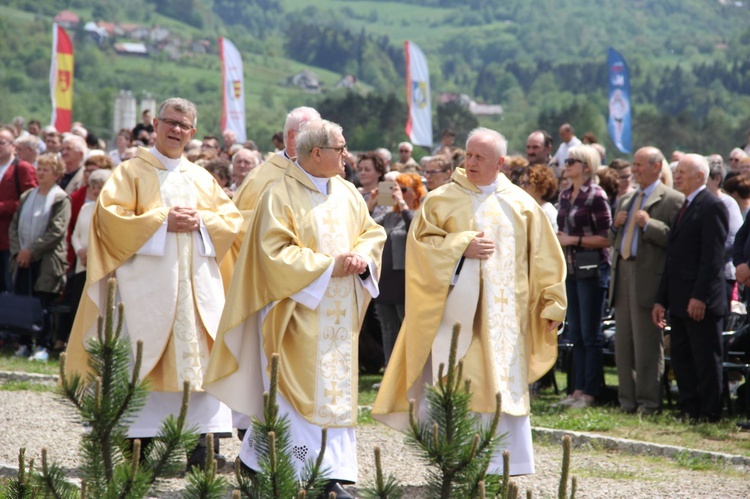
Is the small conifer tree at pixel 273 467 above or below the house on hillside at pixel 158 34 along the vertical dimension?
below

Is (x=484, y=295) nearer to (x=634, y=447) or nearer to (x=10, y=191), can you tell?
(x=634, y=447)

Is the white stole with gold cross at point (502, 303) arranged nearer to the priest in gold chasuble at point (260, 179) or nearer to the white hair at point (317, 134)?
the white hair at point (317, 134)

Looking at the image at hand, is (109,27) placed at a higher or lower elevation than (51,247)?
higher

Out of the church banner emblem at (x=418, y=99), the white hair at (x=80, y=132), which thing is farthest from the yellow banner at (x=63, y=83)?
the church banner emblem at (x=418, y=99)

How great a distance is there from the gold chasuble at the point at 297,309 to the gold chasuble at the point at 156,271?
25.5 inches

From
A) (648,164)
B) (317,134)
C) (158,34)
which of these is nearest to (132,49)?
(158,34)

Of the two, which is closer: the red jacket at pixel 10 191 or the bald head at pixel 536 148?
the bald head at pixel 536 148

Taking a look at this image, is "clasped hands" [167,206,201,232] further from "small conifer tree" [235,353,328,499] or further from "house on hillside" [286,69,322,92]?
"house on hillside" [286,69,322,92]

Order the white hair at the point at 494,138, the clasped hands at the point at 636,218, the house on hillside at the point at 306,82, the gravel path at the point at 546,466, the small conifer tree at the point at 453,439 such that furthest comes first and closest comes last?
the house on hillside at the point at 306,82 → the clasped hands at the point at 636,218 → the white hair at the point at 494,138 → the gravel path at the point at 546,466 → the small conifer tree at the point at 453,439

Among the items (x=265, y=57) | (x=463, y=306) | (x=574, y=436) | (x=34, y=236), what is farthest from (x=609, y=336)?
(x=265, y=57)

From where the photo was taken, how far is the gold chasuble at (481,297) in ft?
22.5

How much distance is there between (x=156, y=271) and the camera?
7121 mm

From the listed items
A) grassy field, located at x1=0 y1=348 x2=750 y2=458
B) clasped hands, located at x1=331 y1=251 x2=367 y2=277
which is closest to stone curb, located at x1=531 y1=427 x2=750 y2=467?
grassy field, located at x1=0 y1=348 x2=750 y2=458

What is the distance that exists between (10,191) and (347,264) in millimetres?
7380
